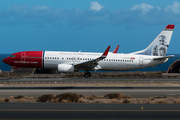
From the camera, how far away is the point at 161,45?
4744 cm

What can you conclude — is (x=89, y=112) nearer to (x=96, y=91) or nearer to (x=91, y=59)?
(x=96, y=91)

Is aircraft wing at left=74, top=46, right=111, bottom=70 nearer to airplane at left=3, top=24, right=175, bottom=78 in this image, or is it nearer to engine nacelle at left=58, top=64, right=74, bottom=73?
airplane at left=3, top=24, right=175, bottom=78

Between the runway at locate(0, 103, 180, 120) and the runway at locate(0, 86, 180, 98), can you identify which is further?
the runway at locate(0, 86, 180, 98)

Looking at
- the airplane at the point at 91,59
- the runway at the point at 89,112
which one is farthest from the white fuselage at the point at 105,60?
the runway at the point at 89,112

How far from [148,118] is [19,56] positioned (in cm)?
3329

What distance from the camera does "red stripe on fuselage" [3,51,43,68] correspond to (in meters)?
43.6

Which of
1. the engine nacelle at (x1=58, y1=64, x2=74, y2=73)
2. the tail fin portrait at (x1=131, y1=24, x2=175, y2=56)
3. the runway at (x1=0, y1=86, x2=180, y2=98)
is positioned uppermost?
the tail fin portrait at (x1=131, y1=24, x2=175, y2=56)

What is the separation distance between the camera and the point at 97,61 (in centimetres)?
4397

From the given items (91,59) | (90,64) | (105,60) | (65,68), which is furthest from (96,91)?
(105,60)

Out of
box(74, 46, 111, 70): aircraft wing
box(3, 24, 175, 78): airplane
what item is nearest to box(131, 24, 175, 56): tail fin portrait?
box(3, 24, 175, 78): airplane

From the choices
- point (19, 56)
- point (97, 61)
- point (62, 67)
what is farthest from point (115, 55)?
point (19, 56)

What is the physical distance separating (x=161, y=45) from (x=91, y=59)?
1222 cm

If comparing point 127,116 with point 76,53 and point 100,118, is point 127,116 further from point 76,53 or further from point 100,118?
point 76,53

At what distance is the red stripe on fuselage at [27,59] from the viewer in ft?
143
